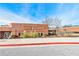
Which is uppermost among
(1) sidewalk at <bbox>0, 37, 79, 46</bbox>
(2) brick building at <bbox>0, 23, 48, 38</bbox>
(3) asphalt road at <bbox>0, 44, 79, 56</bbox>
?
(2) brick building at <bbox>0, 23, 48, 38</bbox>

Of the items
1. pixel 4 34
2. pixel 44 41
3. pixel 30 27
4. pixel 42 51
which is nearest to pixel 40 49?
pixel 42 51

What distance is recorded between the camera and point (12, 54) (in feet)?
15.0

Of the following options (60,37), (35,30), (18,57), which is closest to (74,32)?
(60,37)

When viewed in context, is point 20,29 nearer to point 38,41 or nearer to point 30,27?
point 30,27

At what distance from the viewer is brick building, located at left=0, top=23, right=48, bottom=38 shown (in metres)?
4.60

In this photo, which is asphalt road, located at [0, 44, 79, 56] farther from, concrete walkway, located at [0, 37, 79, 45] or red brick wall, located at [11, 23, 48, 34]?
red brick wall, located at [11, 23, 48, 34]

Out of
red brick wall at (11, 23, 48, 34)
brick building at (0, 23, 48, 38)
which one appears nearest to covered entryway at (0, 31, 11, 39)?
brick building at (0, 23, 48, 38)

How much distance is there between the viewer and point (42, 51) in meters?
4.61

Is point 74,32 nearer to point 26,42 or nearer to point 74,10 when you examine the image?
point 74,10

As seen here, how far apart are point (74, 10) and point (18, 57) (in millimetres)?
1275

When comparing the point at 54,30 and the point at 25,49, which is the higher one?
the point at 54,30

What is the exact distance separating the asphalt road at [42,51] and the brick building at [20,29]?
0.25 m

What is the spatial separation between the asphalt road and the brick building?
0.25 meters

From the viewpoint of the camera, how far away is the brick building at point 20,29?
15.1 feet
